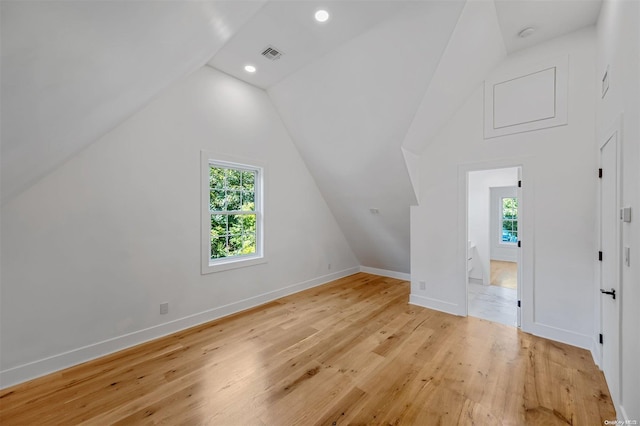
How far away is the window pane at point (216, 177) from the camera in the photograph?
3479mm

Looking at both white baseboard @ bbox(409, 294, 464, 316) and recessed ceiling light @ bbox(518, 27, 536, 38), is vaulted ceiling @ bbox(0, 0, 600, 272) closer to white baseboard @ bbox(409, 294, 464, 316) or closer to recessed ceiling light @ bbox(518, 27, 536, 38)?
recessed ceiling light @ bbox(518, 27, 536, 38)

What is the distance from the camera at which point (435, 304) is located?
3.70 m

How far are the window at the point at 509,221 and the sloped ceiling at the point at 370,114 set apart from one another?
171 inches

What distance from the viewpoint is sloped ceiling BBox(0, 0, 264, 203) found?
86cm

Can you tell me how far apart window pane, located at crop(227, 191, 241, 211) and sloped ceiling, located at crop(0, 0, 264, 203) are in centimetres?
169

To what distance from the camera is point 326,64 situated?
3080 mm

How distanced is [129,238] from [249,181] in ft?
5.64

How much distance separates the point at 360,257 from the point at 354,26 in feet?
14.4

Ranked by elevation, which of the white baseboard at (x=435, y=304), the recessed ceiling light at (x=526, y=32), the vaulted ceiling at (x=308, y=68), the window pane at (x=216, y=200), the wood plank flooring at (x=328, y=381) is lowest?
the wood plank flooring at (x=328, y=381)

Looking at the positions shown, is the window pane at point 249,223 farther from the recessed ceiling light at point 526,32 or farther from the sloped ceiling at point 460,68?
the recessed ceiling light at point 526,32

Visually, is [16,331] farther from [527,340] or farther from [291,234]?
[527,340]

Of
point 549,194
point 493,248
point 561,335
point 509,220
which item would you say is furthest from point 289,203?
point 509,220

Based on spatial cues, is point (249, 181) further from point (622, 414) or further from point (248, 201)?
point (622, 414)

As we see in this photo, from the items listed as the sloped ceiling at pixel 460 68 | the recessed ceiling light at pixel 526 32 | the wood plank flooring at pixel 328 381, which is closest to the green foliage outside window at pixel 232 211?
the wood plank flooring at pixel 328 381
